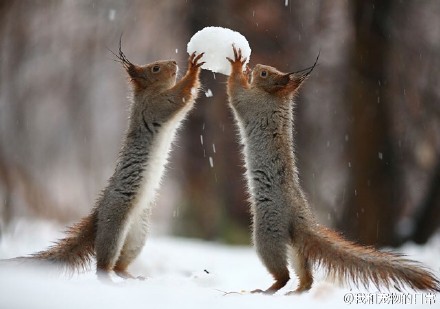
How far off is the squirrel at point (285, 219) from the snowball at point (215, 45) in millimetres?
91

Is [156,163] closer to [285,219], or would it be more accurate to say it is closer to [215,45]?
[215,45]

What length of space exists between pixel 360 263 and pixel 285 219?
688 millimetres

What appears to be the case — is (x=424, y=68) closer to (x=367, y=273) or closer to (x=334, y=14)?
(x=334, y=14)

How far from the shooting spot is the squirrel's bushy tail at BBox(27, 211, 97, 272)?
5965mm

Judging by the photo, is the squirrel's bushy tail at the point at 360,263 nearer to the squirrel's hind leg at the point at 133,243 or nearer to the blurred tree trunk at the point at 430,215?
the squirrel's hind leg at the point at 133,243

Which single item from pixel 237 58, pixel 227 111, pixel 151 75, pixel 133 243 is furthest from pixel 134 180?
pixel 227 111

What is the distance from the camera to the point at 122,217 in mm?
5867

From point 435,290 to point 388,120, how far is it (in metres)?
7.75

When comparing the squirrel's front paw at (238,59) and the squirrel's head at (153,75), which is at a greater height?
the squirrel's front paw at (238,59)

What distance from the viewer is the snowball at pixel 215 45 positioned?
634cm

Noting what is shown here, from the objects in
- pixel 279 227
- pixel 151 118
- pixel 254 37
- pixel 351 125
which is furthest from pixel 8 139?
pixel 279 227

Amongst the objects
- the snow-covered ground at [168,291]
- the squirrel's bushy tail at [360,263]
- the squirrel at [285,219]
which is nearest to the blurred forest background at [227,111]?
the snow-covered ground at [168,291]

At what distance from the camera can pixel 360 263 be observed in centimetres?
553

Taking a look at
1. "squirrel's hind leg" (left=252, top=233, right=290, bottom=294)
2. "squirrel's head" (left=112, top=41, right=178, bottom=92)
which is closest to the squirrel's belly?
"squirrel's head" (left=112, top=41, right=178, bottom=92)
